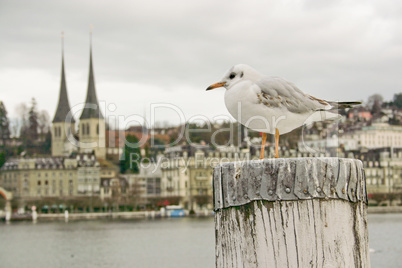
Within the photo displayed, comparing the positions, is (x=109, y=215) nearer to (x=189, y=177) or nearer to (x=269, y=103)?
(x=189, y=177)

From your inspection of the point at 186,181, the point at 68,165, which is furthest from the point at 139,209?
the point at 68,165

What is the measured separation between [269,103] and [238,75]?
24cm

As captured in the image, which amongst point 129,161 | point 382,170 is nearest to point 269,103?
point 129,161

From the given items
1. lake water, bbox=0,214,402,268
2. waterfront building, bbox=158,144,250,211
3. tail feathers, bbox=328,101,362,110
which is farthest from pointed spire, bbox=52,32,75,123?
tail feathers, bbox=328,101,362,110

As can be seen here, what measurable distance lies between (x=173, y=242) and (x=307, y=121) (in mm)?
56740

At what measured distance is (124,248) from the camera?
5594cm

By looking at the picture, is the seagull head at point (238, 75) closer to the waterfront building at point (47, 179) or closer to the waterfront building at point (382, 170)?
the waterfront building at point (47, 179)

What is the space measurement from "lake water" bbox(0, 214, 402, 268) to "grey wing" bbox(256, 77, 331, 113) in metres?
34.4

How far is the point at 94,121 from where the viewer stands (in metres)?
167

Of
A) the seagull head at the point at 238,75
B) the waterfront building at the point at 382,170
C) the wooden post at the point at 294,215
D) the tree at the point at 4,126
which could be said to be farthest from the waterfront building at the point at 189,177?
the wooden post at the point at 294,215

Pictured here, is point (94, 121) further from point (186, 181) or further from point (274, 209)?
point (274, 209)

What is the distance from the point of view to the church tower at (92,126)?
15800 cm

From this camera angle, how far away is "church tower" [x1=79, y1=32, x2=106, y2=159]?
158000 millimetres

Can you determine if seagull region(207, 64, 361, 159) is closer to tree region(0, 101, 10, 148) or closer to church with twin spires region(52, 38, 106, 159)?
tree region(0, 101, 10, 148)
